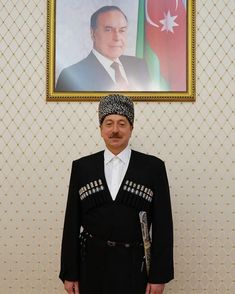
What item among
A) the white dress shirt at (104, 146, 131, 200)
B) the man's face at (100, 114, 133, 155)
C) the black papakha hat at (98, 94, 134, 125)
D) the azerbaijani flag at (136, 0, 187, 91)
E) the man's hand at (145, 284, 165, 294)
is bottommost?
the man's hand at (145, 284, 165, 294)

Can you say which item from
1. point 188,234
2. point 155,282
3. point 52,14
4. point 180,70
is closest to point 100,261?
point 155,282

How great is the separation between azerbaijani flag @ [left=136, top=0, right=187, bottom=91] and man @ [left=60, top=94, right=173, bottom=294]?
53 centimetres

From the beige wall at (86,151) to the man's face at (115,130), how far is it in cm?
48

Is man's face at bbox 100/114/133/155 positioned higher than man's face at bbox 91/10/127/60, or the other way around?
man's face at bbox 91/10/127/60

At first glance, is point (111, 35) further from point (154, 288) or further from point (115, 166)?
point (154, 288)

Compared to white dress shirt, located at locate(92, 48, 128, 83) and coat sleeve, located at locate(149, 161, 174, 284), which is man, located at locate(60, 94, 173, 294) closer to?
coat sleeve, located at locate(149, 161, 174, 284)

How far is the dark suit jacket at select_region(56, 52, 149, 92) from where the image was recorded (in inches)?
88.3

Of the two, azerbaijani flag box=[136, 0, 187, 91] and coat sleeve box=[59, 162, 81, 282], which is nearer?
coat sleeve box=[59, 162, 81, 282]

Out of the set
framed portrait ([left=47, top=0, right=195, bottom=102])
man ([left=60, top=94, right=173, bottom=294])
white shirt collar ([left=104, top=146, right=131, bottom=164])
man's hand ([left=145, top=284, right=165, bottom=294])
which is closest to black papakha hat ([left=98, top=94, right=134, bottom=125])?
man ([left=60, top=94, right=173, bottom=294])

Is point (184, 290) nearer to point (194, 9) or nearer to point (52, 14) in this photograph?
point (194, 9)

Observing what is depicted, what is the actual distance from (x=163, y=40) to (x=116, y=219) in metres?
1.11

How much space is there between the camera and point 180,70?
7.33ft

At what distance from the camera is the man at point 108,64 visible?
88.3 inches

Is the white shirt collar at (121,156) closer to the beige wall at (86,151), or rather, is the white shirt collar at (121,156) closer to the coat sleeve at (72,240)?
the coat sleeve at (72,240)
